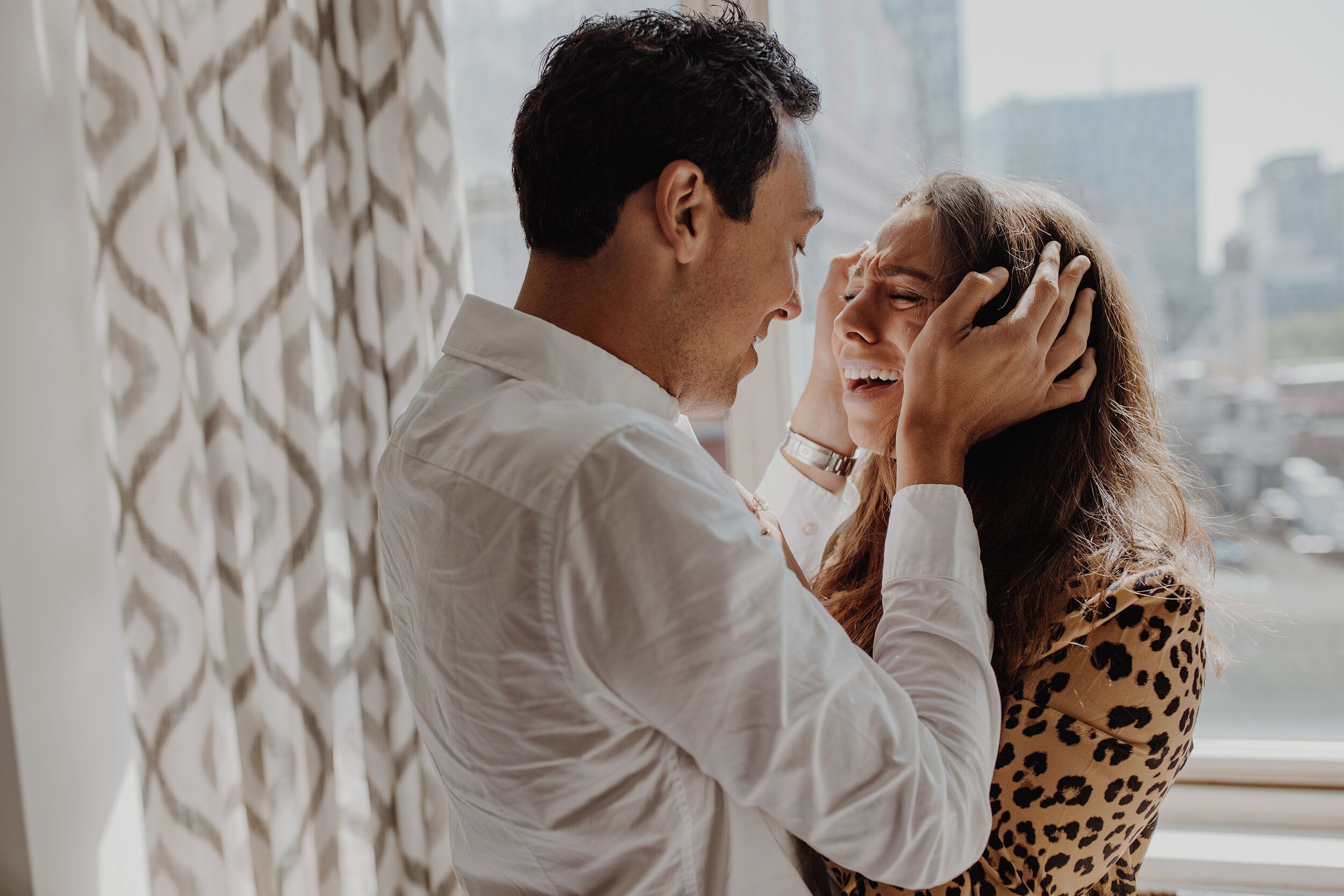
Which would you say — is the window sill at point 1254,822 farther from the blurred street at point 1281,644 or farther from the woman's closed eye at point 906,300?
the woman's closed eye at point 906,300

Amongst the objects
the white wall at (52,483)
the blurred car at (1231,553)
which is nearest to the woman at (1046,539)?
the blurred car at (1231,553)

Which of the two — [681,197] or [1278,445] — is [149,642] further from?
[1278,445]

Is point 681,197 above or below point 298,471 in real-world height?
above

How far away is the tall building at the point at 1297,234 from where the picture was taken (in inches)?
61.6

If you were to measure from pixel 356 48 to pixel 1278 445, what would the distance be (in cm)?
188

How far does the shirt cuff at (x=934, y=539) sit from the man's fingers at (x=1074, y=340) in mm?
224

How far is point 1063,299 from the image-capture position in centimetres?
100

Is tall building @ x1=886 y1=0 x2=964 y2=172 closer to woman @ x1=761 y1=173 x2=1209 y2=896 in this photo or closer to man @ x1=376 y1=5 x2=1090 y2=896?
woman @ x1=761 y1=173 x2=1209 y2=896

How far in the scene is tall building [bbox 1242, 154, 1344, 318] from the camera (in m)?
1.56

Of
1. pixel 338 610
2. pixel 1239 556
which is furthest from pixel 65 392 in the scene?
pixel 1239 556

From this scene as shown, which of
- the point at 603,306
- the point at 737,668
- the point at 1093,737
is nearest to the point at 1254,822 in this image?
the point at 1093,737

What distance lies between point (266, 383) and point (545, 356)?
0.98m

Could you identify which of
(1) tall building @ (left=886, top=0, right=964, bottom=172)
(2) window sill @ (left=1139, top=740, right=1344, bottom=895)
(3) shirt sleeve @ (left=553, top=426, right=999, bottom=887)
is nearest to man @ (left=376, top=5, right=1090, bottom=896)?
(3) shirt sleeve @ (left=553, top=426, right=999, bottom=887)

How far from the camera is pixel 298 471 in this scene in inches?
62.4
